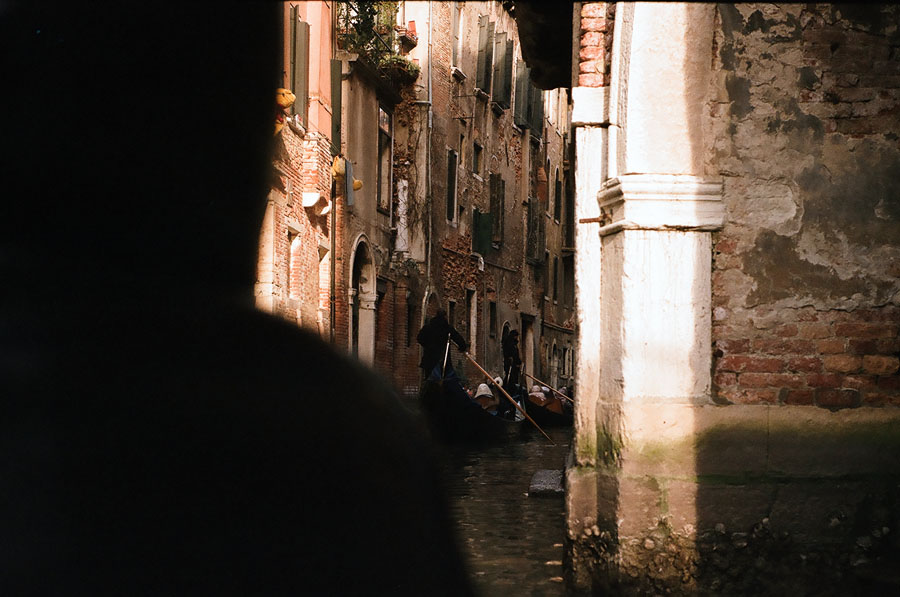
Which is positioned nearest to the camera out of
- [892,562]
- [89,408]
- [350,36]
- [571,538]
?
[89,408]

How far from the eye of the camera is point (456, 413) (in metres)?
13.7

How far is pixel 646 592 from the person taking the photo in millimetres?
4324

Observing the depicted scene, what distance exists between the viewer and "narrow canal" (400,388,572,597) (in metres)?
4.73

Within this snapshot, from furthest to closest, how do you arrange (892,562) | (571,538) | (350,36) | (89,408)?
(350,36) < (571,538) < (892,562) < (89,408)

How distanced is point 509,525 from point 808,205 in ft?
8.82

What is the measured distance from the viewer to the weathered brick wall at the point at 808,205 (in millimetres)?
4324

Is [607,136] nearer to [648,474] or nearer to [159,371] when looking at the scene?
[648,474]

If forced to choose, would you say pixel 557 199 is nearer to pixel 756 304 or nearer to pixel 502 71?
pixel 502 71

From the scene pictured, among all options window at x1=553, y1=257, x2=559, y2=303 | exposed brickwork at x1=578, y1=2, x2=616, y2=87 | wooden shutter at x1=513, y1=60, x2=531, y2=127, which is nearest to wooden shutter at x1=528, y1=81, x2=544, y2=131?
wooden shutter at x1=513, y1=60, x2=531, y2=127

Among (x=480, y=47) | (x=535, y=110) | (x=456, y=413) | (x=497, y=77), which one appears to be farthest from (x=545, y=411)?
(x=535, y=110)

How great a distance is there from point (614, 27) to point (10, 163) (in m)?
4.39

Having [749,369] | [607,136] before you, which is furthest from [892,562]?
[607,136]

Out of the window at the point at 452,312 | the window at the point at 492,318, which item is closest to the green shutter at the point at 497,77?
the window at the point at 492,318

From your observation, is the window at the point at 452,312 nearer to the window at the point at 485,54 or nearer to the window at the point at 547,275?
the window at the point at 485,54
